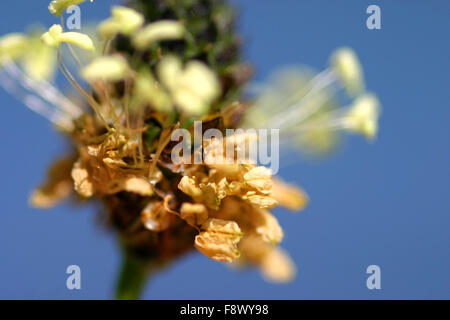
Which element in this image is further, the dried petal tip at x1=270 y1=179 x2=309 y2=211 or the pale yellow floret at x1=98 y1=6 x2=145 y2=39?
the dried petal tip at x1=270 y1=179 x2=309 y2=211

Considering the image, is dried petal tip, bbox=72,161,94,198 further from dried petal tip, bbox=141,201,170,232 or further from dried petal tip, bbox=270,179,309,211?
dried petal tip, bbox=270,179,309,211

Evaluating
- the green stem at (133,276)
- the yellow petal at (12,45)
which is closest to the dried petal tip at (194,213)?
the green stem at (133,276)

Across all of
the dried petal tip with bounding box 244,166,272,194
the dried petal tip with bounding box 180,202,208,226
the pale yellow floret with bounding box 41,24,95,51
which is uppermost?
the pale yellow floret with bounding box 41,24,95,51

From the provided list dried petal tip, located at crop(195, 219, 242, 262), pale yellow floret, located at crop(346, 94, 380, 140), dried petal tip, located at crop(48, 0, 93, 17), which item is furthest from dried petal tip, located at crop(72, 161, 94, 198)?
pale yellow floret, located at crop(346, 94, 380, 140)

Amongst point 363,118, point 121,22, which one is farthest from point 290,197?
point 121,22

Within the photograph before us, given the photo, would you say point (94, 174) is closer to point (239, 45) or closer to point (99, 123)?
point (99, 123)

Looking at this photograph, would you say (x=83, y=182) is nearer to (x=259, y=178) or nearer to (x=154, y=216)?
(x=154, y=216)
